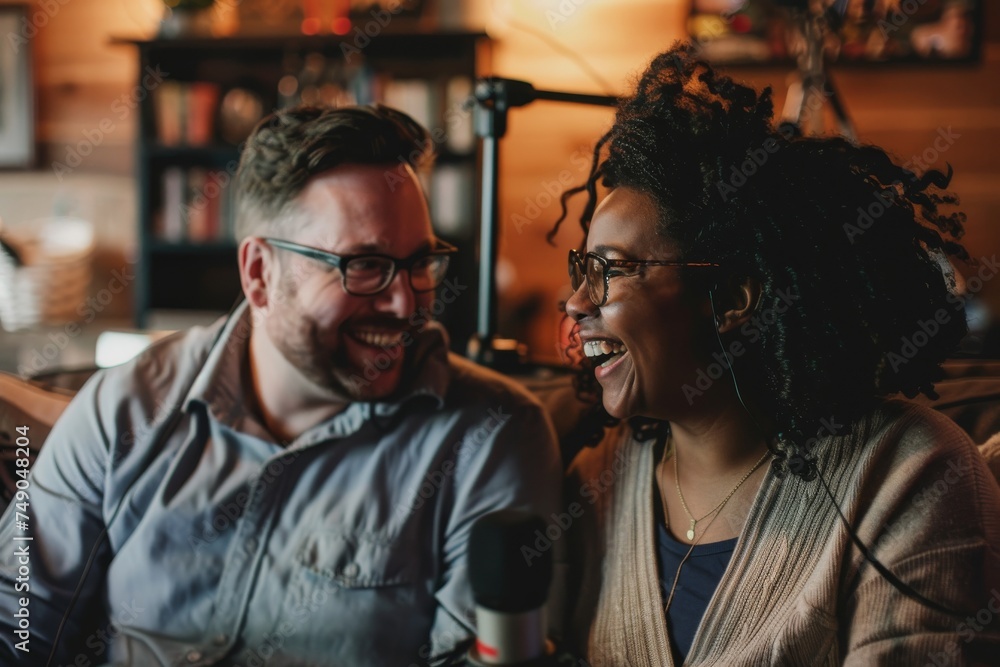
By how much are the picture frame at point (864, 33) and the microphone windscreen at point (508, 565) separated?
297 cm

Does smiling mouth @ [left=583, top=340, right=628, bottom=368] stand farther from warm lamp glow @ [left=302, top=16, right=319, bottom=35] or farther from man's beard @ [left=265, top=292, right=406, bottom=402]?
warm lamp glow @ [left=302, top=16, right=319, bottom=35]

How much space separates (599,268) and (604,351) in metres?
0.12

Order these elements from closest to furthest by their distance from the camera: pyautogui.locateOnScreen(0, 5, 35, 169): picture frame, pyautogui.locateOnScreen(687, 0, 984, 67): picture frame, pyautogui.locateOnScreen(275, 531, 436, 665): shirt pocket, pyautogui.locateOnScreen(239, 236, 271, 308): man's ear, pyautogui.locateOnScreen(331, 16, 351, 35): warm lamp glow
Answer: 1. pyautogui.locateOnScreen(275, 531, 436, 665): shirt pocket
2. pyautogui.locateOnScreen(239, 236, 271, 308): man's ear
3. pyautogui.locateOnScreen(687, 0, 984, 67): picture frame
4. pyautogui.locateOnScreen(331, 16, 351, 35): warm lamp glow
5. pyautogui.locateOnScreen(0, 5, 35, 169): picture frame

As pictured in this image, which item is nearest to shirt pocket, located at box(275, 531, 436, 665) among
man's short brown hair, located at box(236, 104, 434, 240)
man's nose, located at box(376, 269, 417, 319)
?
man's nose, located at box(376, 269, 417, 319)

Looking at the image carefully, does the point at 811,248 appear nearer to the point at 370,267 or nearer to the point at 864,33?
the point at 370,267

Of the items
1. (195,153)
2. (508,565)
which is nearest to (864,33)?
(195,153)

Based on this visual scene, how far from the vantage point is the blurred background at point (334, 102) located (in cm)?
350

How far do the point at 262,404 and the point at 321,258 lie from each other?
29cm

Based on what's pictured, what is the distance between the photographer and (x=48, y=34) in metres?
4.11

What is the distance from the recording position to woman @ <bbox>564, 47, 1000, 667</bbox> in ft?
3.41

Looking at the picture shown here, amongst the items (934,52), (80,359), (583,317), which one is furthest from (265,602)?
(934,52)

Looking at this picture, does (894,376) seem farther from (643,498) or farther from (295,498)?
(295,498)

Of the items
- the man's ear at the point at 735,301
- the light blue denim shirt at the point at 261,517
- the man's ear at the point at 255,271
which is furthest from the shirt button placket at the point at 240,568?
the man's ear at the point at 735,301

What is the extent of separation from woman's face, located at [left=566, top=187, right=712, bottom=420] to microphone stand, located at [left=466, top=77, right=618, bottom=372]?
0.28 metres
